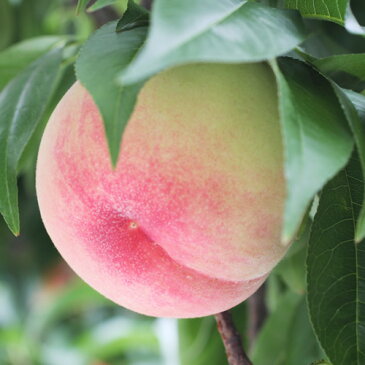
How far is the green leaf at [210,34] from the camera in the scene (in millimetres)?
310

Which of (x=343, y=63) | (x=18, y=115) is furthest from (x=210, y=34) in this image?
(x=18, y=115)

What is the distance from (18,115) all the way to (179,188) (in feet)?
0.74

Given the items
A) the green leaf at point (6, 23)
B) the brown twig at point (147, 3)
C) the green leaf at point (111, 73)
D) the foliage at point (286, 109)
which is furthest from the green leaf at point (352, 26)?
the green leaf at point (6, 23)

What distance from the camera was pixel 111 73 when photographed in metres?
0.42

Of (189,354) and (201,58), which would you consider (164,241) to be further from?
(189,354)

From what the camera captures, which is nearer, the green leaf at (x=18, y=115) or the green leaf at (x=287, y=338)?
the green leaf at (x=18, y=115)

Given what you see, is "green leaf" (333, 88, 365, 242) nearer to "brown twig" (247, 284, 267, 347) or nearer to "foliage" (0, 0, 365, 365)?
"foliage" (0, 0, 365, 365)

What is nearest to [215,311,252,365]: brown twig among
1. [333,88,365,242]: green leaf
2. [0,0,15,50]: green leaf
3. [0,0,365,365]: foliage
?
[0,0,365,365]: foliage

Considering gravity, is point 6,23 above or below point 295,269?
above

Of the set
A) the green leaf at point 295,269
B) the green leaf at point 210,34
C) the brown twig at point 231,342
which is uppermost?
the green leaf at point 210,34

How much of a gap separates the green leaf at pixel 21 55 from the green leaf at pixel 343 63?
1.17ft

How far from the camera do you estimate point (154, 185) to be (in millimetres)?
441

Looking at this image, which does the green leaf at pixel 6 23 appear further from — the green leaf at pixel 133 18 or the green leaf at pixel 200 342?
the green leaf at pixel 133 18

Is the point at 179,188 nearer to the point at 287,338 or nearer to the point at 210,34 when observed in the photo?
the point at 210,34
